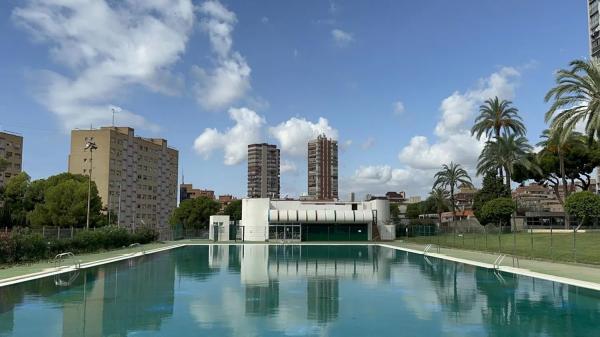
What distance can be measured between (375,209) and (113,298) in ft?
170

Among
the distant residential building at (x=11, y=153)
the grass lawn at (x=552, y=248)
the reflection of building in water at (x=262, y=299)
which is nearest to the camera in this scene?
the reflection of building in water at (x=262, y=299)

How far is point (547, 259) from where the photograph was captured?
28672mm

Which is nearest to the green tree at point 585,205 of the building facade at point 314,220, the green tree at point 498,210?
the green tree at point 498,210

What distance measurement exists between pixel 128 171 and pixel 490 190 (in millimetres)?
79219

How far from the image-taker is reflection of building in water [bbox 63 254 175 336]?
36.9ft

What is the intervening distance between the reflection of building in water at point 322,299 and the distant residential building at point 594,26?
282 ft

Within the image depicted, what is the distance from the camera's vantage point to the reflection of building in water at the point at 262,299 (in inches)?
527

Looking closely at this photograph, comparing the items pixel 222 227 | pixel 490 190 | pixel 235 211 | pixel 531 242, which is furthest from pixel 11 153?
pixel 531 242

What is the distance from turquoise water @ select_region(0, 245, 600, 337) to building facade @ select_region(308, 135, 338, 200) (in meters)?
146

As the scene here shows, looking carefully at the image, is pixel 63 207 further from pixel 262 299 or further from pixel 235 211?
pixel 262 299

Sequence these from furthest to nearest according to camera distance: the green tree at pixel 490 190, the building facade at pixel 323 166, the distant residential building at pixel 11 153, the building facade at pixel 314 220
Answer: the building facade at pixel 323 166
the distant residential building at pixel 11 153
the building facade at pixel 314 220
the green tree at pixel 490 190

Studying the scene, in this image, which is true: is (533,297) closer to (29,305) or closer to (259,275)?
(259,275)

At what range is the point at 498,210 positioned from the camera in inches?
2153

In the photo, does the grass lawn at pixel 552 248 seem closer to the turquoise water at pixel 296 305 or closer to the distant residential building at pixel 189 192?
the turquoise water at pixel 296 305
